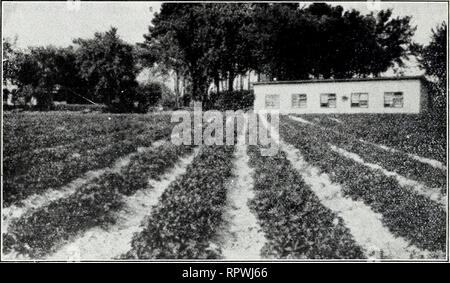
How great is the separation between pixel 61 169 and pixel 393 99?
79.2 ft

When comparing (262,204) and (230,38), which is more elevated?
(230,38)

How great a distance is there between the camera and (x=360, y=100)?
28.3 meters

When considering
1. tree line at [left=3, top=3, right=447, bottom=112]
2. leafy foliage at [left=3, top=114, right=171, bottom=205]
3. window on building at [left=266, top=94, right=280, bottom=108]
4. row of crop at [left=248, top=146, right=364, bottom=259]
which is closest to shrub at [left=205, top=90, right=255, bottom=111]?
tree line at [left=3, top=3, right=447, bottom=112]

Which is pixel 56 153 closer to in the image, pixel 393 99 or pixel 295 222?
pixel 295 222

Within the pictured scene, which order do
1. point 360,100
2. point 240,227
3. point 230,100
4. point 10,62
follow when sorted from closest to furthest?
point 240,227, point 10,62, point 360,100, point 230,100

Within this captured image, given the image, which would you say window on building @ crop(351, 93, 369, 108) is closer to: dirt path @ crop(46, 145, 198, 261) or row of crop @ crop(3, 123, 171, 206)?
row of crop @ crop(3, 123, 171, 206)

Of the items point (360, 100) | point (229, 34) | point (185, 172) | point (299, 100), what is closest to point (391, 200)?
point (185, 172)

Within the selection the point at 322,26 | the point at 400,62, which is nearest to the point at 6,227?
the point at 322,26

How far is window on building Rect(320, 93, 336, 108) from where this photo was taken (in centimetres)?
2903

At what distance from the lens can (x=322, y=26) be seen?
42.4m

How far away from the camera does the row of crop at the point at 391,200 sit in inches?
264

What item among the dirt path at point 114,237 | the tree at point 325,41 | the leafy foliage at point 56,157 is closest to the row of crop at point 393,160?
the dirt path at point 114,237
